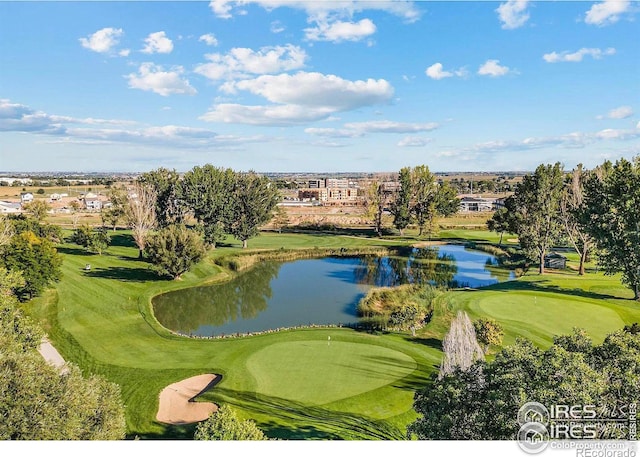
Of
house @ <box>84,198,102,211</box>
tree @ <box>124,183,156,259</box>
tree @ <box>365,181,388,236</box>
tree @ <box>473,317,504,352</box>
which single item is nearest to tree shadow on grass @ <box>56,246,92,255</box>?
tree @ <box>124,183,156,259</box>

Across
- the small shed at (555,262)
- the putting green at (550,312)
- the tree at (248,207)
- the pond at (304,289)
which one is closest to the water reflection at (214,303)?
the pond at (304,289)

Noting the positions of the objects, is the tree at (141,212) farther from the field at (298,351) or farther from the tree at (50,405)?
the tree at (50,405)

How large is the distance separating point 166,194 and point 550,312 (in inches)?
1953

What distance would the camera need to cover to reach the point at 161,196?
59000 millimetres

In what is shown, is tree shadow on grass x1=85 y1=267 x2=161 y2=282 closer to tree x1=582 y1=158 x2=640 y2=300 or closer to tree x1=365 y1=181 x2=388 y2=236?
tree x1=582 y1=158 x2=640 y2=300

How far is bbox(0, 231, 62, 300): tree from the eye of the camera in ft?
103

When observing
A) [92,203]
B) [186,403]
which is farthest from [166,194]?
[92,203]

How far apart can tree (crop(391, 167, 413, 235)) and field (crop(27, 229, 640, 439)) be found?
112ft

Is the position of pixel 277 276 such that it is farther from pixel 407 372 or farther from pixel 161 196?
pixel 407 372

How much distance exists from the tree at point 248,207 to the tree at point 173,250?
1765 cm

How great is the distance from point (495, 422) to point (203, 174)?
54.6 metres

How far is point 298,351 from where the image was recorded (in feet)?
74.4

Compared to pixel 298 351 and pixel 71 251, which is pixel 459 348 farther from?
pixel 71 251

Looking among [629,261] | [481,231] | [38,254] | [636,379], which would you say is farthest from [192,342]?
[481,231]
